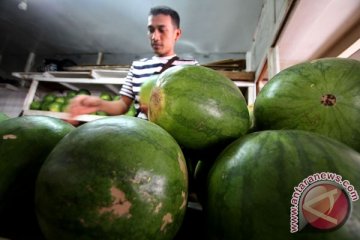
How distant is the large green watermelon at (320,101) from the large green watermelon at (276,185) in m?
0.11

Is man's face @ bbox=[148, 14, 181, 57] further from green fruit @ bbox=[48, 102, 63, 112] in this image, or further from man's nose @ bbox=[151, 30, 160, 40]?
green fruit @ bbox=[48, 102, 63, 112]

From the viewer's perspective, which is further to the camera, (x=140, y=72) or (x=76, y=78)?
(x=76, y=78)

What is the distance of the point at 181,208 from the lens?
38 centimetres

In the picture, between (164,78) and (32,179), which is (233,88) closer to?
(164,78)

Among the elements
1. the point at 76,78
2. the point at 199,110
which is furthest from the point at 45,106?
the point at 199,110

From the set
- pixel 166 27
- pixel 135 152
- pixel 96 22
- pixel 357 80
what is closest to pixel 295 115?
pixel 357 80

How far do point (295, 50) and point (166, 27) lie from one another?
1196 millimetres

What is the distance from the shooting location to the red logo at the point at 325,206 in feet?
1.01

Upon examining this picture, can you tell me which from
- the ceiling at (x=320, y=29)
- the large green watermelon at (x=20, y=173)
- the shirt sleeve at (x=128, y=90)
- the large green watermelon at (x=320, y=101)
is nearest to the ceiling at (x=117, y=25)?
the ceiling at (x=320, y=29)

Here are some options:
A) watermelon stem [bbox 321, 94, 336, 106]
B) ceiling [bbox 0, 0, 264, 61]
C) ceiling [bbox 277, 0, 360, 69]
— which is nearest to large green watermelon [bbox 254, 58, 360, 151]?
watermelon stem [bbox 321, 94, 336, 106]

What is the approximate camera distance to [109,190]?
1.06 feet

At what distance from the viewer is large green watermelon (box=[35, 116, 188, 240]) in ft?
1.04

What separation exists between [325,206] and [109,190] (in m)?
0.30

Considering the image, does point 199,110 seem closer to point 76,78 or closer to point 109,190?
point 109,190
